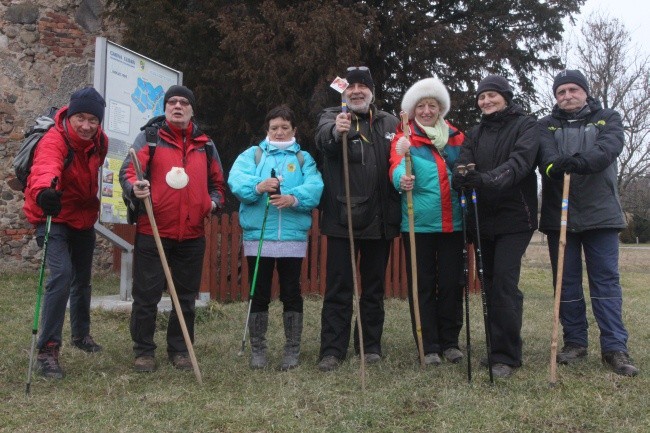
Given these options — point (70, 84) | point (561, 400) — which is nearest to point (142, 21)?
point (70, 84)

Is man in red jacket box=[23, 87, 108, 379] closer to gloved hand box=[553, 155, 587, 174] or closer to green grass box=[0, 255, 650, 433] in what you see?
green grass box=[0, 255, 650, 433]

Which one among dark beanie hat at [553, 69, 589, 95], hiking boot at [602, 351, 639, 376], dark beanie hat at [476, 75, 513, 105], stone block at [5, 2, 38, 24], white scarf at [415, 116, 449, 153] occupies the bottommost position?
Answer: hiking boot at [602, 351, 639, 376]

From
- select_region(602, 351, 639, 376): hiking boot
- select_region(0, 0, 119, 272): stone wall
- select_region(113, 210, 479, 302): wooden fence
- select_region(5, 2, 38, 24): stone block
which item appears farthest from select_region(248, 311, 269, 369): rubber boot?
select_region(5, 2, 38, 24): stone block

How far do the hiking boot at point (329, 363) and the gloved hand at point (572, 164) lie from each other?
1.89 meters

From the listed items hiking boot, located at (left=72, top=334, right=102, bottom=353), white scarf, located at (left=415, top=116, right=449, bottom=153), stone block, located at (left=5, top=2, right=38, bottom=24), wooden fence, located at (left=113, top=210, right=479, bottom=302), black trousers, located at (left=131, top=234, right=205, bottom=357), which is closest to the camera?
black trousers, located at (left=131, top=234, right=205, bottom=357)

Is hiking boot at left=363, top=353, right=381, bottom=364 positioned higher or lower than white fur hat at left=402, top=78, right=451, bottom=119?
lower

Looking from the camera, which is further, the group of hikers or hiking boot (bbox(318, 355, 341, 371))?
hiking boot (bbox(318, 355, 341, 371))

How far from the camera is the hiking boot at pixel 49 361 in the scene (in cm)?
416

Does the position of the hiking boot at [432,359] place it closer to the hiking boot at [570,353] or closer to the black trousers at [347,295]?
the black trousers at [347,295]

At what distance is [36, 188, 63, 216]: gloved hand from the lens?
387 centimetres

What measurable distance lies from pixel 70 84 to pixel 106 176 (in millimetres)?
4193

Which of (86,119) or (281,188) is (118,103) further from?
(281,188)

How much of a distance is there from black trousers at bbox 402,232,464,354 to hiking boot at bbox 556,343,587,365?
0.74m

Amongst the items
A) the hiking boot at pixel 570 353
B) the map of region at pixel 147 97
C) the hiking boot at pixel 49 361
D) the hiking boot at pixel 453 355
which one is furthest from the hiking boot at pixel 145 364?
the map of region at pixel 147 97
